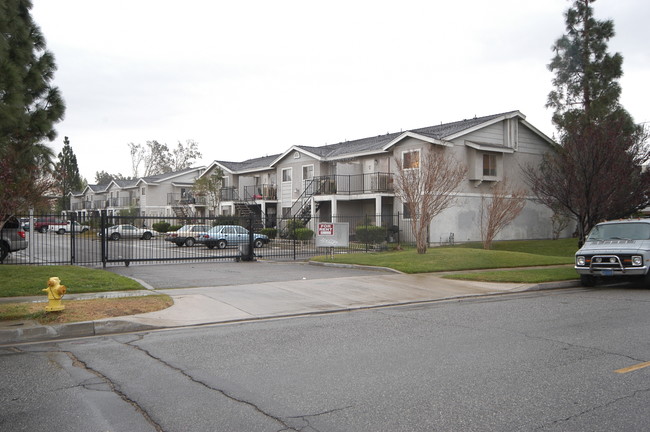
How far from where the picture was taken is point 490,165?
102ft

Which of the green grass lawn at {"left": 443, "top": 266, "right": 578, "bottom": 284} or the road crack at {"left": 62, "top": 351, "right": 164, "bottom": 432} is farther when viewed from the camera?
the green grass lawn at {"left": 443, "top": 266, "right": 578, "bottom": 284}

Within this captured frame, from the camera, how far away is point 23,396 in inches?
208

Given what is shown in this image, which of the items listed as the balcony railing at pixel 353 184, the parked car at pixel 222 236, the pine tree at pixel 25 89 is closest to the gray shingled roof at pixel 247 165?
the balcony railing at pixel 353 184

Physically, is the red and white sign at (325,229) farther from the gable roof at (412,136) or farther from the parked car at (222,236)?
the gable roof at (412,136)

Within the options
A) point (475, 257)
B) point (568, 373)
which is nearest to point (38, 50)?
point (568, 373)

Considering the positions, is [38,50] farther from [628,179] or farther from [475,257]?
[628,179]

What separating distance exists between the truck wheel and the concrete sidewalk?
0.37 metres

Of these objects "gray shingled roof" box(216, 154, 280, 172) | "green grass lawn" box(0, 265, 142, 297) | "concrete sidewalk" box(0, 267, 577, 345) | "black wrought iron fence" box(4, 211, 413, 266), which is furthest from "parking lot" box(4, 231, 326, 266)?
"gray shingled roof" box(216, 154, 280, 172)

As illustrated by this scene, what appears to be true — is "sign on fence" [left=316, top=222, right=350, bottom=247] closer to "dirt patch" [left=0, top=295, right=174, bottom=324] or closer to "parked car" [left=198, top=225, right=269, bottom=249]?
"parked car" [left=198, top=225, right=269, bottom=249]

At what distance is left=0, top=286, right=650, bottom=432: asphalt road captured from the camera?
4.63 m

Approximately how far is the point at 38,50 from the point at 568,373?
32.1 ft

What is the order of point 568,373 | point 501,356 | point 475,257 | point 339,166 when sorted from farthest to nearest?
1. point 339,166
2. point 475,257
3. point 501,356
4. point 568,373

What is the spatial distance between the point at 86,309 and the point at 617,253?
1268 cm

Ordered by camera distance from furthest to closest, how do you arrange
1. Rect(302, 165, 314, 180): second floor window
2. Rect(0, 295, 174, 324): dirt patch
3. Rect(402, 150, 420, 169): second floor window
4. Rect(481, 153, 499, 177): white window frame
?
Rect(302, 165, 314, 180): second floor window
Rect(481, 153, 499, 177): white window frame
Rect(402, 150, 420, 169): second floor window
Rect(0, 295, 174, 324): dirt patch
